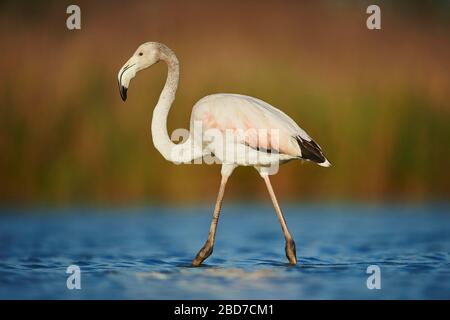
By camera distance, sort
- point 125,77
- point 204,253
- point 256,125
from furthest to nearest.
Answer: point 125,77 → point 204,253 → point 256,125

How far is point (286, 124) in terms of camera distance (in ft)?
28.7

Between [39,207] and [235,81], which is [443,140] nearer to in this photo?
[235,81]

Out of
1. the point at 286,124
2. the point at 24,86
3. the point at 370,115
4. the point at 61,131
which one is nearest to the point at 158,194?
the point at 61,131

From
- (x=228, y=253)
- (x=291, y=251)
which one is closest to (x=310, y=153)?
(x=291, y=251)

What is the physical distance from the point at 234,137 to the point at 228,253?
7.26 feet

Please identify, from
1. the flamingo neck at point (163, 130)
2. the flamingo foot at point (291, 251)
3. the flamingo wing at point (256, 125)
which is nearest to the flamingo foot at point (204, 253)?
the flamingo foot at point (291, 251)

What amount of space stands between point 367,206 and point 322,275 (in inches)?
297

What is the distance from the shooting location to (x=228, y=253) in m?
10.4

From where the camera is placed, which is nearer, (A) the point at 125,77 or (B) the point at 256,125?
(B) the point at 256,125

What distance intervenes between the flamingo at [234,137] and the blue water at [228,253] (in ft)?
2.64

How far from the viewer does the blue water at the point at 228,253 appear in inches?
304

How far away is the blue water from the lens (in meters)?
7.72

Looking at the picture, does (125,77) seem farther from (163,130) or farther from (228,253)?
(228,253)

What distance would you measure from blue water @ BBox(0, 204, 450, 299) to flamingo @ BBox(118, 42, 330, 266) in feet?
2.64
